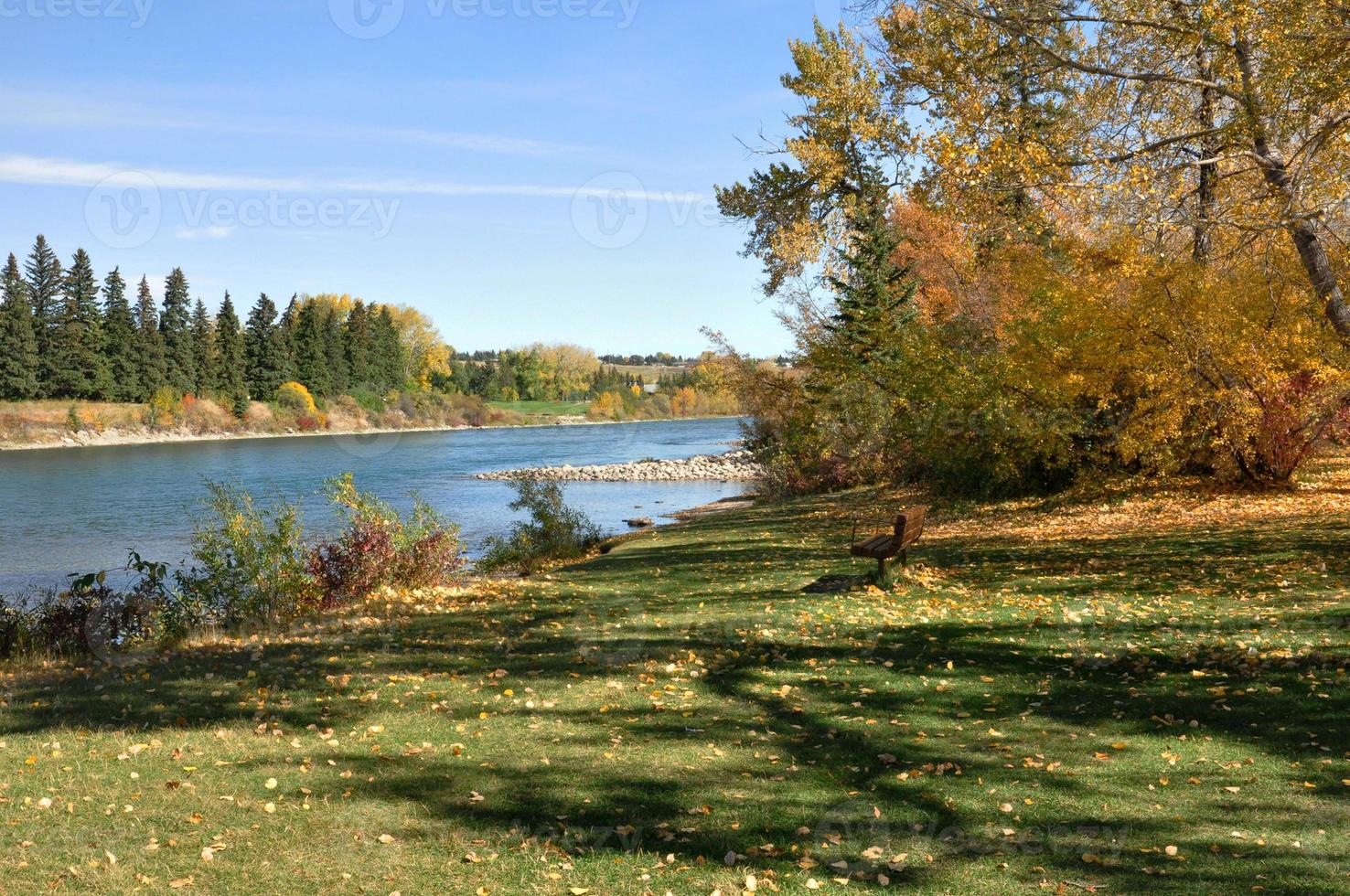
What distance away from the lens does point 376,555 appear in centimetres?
1389

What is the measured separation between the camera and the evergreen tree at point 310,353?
87.9 metres

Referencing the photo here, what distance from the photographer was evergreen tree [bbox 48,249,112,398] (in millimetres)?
71500

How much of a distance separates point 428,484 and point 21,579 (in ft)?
76.1

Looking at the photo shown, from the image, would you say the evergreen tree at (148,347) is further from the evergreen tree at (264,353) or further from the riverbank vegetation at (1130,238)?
the riverbank vegetation at (1130,238)

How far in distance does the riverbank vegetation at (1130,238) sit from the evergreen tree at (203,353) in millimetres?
72065

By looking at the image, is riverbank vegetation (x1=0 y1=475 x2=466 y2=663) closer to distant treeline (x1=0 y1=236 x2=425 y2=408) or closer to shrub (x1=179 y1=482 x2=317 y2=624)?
shrub (x1=179 y1=482 x2=317 y2=624)

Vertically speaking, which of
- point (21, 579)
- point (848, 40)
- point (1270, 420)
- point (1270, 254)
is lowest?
point (21, 579)

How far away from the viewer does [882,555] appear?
11211 millimetres

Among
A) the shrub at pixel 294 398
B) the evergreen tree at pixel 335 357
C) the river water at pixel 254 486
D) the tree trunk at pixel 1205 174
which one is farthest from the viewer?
the evergreen tree at pixel 335 357

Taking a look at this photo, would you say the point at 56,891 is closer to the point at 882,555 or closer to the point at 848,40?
the point at 882,555

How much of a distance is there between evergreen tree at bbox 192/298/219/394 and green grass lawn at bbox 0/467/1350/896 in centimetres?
7865

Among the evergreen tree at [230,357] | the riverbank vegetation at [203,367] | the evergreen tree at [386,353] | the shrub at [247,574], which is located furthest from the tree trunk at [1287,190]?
the evergreen tree at [386,353]

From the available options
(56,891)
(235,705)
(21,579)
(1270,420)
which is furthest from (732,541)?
(21,579)

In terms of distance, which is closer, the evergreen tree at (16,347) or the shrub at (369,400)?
the evergreen tree at (16,347)
